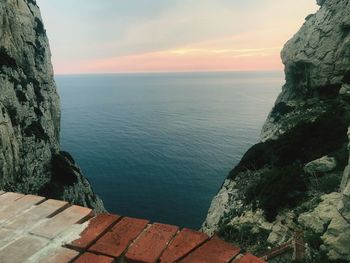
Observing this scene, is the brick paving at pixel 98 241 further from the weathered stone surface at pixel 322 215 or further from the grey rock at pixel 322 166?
the grey rock at pixel 322 166

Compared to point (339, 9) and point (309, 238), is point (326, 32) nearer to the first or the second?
point (339, 9)

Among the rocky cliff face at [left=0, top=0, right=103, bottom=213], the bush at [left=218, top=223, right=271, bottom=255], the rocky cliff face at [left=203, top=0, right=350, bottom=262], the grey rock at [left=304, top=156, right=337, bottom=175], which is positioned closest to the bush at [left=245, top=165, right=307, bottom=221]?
the rocky cliff face at [left=203, top=0, right=350, bottom=262]

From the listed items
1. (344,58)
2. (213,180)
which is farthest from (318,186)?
(213,180)

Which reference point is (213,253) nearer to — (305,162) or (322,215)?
(322,215)

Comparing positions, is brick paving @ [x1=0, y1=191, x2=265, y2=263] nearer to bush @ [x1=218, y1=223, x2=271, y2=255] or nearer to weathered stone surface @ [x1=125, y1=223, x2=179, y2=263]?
weathered stone surface @ [x1=125, y1=223, x2=179, y2=263]

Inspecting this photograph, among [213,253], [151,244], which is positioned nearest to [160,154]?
[151,244]

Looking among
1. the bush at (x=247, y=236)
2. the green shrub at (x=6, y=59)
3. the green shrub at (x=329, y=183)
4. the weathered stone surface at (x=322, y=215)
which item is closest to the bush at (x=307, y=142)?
the green shrub at (x=329, y=183)
